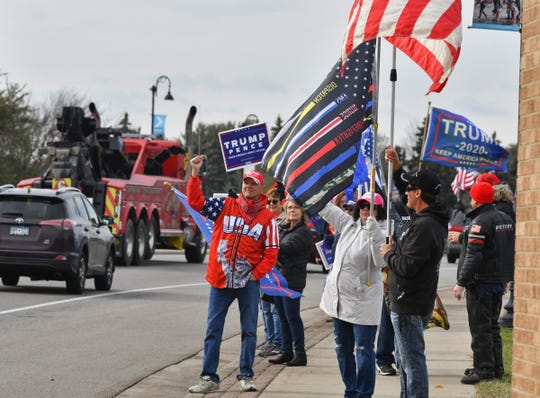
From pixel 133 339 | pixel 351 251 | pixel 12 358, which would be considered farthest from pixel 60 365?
pixel 351 251

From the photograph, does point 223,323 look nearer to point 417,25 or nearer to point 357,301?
point 357,301

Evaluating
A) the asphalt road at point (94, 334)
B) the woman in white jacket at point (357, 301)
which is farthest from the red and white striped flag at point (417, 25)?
the asphalt road at point (94, 334)

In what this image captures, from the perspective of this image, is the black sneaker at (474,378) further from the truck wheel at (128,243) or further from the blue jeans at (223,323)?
the truck wheel at (128,243)

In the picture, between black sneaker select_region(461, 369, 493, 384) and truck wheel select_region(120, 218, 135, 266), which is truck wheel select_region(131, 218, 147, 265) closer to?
truck wheel select_region(120, 218, 135, 266)

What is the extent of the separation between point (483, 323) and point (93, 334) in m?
5.22

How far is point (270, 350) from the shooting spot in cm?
1188

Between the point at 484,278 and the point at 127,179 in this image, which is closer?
the point at 484,278

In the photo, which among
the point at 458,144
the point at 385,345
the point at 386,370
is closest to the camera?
the point at 386,370

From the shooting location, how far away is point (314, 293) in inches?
881

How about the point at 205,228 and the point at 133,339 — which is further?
the point at 133,339

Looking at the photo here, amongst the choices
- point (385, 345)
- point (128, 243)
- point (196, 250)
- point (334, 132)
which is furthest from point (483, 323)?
point (196, 250)

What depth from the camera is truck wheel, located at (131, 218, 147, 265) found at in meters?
29.5

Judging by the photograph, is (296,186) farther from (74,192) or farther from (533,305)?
(74,192)

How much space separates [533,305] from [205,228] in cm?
526
